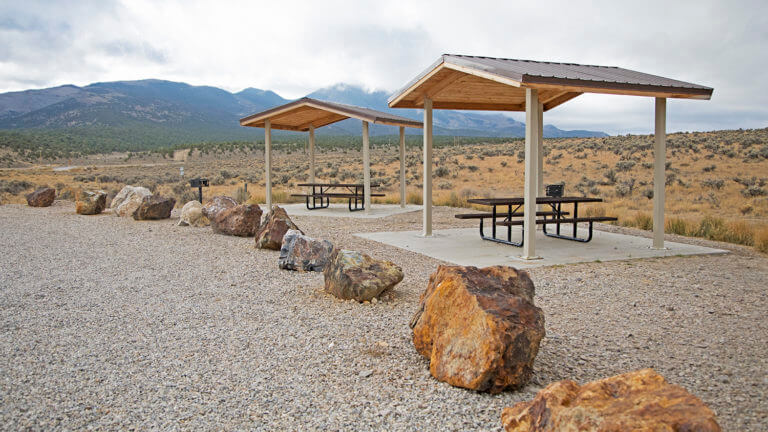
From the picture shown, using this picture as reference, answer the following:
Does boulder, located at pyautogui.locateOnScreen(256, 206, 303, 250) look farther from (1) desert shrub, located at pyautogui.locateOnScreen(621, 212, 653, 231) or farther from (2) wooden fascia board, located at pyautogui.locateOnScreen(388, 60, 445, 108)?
(1) desert shrub, located at pyautogui.locateOnScreen(621, 212, 653, 231)

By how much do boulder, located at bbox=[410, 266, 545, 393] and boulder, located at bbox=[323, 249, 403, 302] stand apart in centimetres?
137

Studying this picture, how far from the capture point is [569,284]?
5.83 metres

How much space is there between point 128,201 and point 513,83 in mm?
10853

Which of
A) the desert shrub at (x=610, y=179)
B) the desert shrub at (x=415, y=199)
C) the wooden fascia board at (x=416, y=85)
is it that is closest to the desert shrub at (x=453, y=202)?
the desert shrub at (x=415, y=199)

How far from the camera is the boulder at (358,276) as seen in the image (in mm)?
5070

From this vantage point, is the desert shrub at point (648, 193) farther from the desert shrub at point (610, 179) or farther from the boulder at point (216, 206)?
the boulder at point (216, 206)

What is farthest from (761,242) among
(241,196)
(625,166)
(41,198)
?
(625,166)

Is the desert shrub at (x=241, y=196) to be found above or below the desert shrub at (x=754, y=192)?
below

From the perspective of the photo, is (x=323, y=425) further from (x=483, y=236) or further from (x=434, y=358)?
(x=483, y=236)

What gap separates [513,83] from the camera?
6.64 metres

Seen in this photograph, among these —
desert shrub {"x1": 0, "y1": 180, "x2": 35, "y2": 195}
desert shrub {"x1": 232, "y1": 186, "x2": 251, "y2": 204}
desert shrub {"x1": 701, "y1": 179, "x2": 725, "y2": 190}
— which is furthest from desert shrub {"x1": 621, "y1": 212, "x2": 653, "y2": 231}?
desert shrub {"x1": 0, "y1": 180, "x2": 35, "y2": 195}

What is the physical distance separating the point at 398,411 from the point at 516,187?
70.5ft

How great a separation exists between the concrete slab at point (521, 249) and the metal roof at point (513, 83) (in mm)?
2309

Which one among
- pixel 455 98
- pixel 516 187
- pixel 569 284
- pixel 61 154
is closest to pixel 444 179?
pixel 516 187
